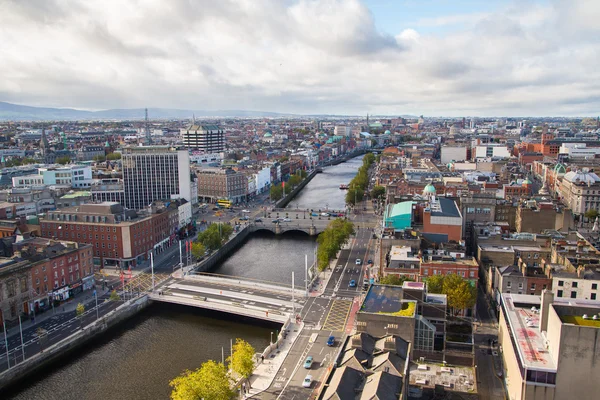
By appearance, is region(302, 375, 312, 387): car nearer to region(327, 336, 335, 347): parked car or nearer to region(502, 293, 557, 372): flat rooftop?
region(327, 336, 335, 347): parked car

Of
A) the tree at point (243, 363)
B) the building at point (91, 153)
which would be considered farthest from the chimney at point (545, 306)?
the building at point (91, 153)

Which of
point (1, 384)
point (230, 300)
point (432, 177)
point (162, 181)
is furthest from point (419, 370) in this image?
point (432, 177)

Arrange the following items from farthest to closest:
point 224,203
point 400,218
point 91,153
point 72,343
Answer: point 91,153, point 224,203, point 400,218, point 72,343

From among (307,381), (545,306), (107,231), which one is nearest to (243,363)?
(307,381)

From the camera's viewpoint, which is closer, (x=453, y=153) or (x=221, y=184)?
(x=221, y=184)

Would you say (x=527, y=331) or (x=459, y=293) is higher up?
(x=527, y=331)

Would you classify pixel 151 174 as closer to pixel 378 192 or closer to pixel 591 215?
pixel 378 192
